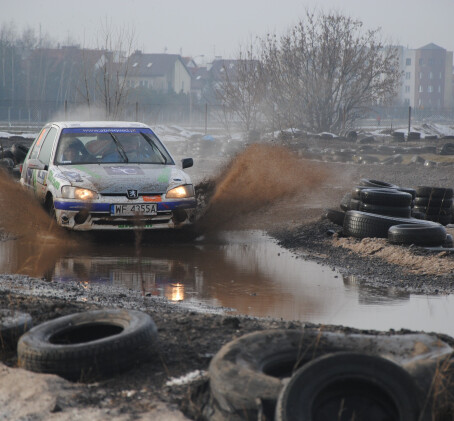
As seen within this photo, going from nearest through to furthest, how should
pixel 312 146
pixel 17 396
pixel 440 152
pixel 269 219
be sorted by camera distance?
pixel 17 396, pixel 269 219, pixel 440 152, pixel 312 146

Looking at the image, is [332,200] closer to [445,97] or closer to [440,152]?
[440,152]

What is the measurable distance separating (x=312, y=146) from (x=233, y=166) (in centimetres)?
1946

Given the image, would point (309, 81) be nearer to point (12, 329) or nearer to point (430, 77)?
point (12, 329)

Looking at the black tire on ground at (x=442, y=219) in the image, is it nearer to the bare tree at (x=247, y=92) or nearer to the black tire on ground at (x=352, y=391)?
the black tire on ground at (x=352, y=391)

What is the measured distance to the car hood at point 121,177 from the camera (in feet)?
32.2

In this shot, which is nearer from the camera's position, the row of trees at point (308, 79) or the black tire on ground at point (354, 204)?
the black tire on ground at point (354, 204)

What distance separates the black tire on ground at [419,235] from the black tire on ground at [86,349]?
536cm

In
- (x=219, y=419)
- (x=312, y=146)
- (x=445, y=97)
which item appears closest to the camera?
(x=219, y=419)

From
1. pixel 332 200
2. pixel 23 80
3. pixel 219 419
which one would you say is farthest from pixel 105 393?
pixel 23 80

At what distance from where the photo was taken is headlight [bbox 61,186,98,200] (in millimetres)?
9758

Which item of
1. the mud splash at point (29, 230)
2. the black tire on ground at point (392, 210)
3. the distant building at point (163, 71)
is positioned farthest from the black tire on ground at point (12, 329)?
the distant building at point (163, 71)

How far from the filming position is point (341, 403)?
3.70 m

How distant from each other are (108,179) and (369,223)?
3787 millimetres

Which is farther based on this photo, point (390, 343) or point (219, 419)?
point (390, 343)
